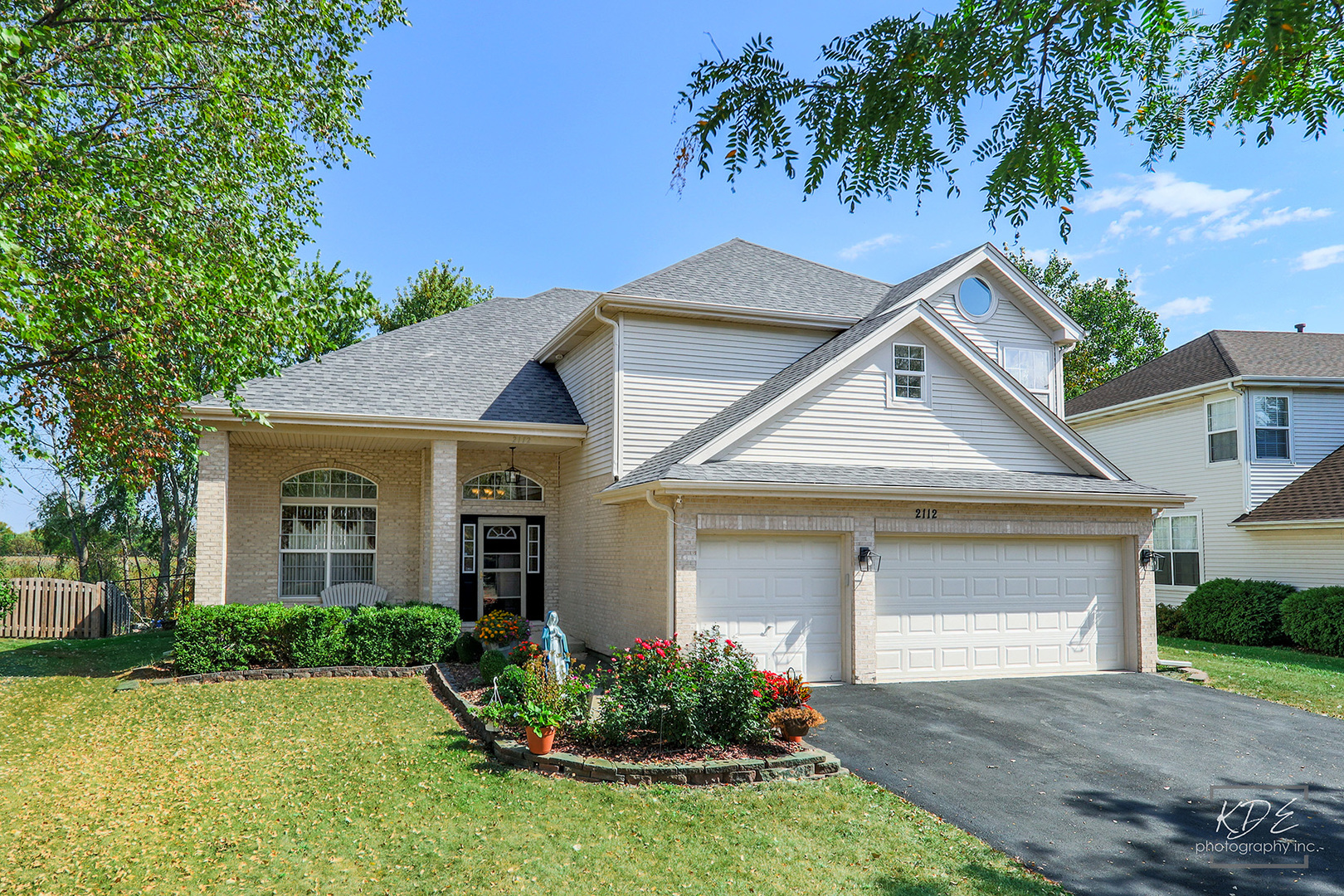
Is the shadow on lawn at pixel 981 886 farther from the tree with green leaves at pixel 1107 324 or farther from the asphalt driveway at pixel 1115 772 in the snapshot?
the tree with green leaves at pixel 1107 324

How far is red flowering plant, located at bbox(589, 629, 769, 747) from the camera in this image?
7.88m

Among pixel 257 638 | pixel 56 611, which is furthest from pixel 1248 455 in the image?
pixel 56 611

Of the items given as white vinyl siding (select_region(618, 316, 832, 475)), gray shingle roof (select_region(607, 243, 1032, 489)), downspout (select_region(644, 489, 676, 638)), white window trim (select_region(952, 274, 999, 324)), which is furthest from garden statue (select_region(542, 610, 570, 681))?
white window trim (select_region(952, 274, 999, 324))

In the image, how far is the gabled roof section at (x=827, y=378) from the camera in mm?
12023

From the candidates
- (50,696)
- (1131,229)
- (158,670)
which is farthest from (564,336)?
(1131,229)

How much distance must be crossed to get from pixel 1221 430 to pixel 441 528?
1860cm

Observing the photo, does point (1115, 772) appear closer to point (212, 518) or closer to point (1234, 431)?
point (212, 518)

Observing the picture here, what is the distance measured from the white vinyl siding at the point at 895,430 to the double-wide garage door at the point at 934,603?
1.35 meters

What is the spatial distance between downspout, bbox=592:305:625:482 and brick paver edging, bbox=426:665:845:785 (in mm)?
6051

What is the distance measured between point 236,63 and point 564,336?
6706mm

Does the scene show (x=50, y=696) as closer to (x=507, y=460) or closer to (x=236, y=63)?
(x=507, y=460)

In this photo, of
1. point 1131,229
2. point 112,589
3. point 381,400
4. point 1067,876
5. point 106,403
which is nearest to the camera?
point 1067,876

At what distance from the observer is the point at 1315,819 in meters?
6.88

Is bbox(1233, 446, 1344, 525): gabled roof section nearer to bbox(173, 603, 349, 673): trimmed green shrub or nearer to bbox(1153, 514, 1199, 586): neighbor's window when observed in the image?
bbox(1153, 514, 1199, 586): neighbor's window
